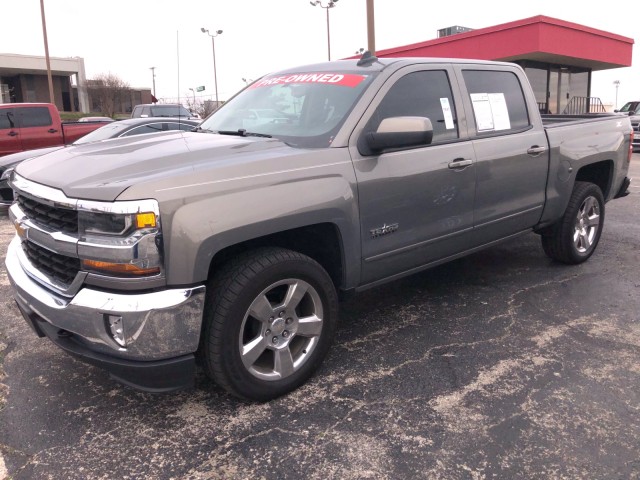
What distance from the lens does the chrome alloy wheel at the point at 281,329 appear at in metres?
2.91

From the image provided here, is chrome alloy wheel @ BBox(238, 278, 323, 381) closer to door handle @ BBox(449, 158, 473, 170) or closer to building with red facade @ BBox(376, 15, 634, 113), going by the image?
door handle @ BBox(449, 158, 473, 170)

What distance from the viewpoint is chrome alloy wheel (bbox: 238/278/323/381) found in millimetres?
2910

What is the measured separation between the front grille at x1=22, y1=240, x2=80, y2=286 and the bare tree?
145 ft

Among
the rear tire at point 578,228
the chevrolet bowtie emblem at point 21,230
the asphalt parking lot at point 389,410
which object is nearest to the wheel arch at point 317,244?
the asphalt parking lot at point 389,410

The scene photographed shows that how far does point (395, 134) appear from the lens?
10.6 ft

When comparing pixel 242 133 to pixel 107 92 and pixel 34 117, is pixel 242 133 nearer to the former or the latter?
pixel 34 117

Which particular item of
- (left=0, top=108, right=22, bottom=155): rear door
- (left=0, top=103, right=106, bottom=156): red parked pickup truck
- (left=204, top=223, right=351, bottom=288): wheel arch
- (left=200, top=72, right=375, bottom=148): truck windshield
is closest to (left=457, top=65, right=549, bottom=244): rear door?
(left=200, top=72, right=375, bottom=148): truck windshield

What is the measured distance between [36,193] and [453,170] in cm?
256

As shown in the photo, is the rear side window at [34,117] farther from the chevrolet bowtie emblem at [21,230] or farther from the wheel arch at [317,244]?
the wheel arch at [317,244]

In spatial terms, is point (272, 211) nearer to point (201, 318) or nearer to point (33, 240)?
point (201, 318)

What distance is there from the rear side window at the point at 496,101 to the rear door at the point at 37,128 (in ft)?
34.2

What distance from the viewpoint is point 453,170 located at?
3.82 metres

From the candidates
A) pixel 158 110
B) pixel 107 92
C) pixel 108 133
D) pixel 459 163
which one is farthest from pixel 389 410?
pixel 107 92

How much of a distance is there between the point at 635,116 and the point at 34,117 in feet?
59.5
